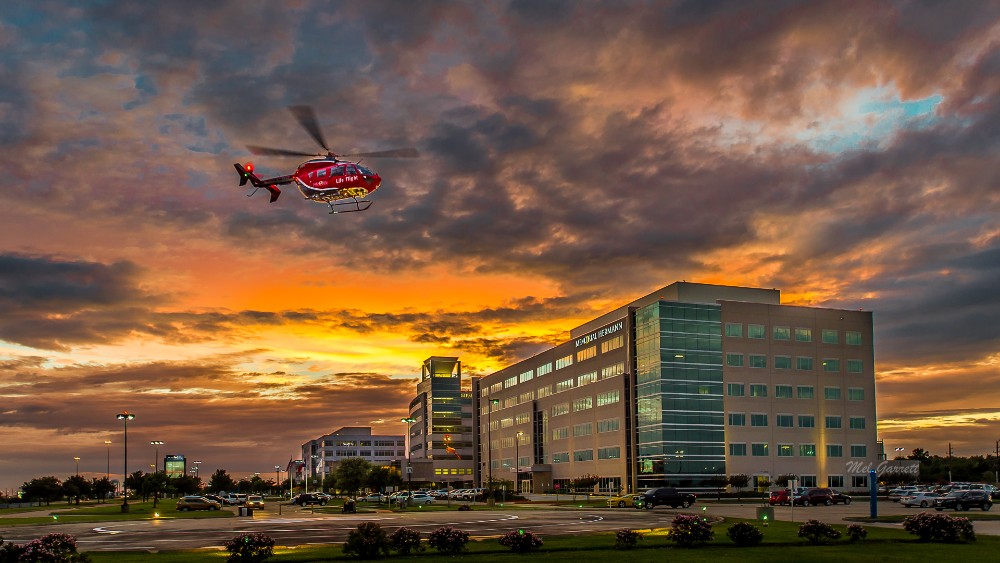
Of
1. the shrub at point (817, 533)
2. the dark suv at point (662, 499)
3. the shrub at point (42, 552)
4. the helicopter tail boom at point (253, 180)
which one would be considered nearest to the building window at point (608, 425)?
the dark suv at point (662, 499)

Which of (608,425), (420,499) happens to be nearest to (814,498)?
(420,499)

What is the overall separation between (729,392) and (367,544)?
105 meters

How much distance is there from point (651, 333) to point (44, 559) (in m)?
109

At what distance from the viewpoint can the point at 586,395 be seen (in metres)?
153

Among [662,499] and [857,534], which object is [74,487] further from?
[857,534]

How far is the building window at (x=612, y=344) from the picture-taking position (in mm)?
139625

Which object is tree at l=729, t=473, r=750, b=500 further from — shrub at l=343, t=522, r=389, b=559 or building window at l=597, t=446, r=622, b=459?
shrub at l=343, t=522, r=389, b=559

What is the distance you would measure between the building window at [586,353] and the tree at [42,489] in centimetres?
10434

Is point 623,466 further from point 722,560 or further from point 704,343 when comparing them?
point 722,560

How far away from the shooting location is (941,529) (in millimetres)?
38656

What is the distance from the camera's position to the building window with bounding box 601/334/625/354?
140m

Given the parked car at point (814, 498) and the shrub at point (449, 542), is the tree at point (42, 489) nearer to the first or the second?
the parked car at point (814, 498)

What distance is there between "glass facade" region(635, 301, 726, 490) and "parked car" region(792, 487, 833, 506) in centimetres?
3837

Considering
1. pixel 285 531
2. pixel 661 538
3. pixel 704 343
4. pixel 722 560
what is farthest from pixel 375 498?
pixel 722 560
